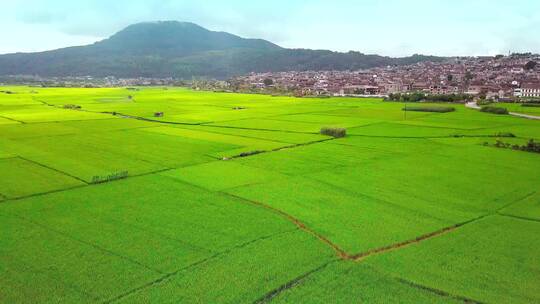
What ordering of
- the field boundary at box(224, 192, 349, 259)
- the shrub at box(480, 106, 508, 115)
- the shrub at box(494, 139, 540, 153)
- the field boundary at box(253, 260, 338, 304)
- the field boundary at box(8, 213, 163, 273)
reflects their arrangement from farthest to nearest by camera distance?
the shrub at box(480, 106, 508, 115) < the shrub at box(494, 139, 540, 153) < the field boundary at box(224, 192, 349, 259) < the field boundary at box(8, 213, 163, 273) < the field boundary at box(253, 260, 338, 304)

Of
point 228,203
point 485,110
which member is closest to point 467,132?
point 485,110

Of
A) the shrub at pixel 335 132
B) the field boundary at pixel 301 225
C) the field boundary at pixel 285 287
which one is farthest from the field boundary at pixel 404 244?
the shrub at pixel 335 132

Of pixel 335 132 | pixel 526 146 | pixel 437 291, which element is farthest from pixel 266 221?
pixel 526 146

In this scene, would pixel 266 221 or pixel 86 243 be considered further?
pixel 266 221

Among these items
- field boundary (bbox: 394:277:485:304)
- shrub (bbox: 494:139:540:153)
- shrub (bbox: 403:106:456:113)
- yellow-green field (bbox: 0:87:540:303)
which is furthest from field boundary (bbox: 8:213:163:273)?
shrub (bbox: 403:106:456:113)

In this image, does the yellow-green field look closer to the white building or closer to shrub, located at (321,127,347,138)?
shrub, located at (321,127,347,138)

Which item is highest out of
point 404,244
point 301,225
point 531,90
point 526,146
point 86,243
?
point 531,90

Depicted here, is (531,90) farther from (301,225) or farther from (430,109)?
(301,225)

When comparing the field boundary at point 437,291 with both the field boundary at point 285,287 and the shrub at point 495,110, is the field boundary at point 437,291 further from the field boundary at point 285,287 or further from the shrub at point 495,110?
the shrub at point 495,110

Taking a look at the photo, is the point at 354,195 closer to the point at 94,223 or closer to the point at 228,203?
the point at 228,203
